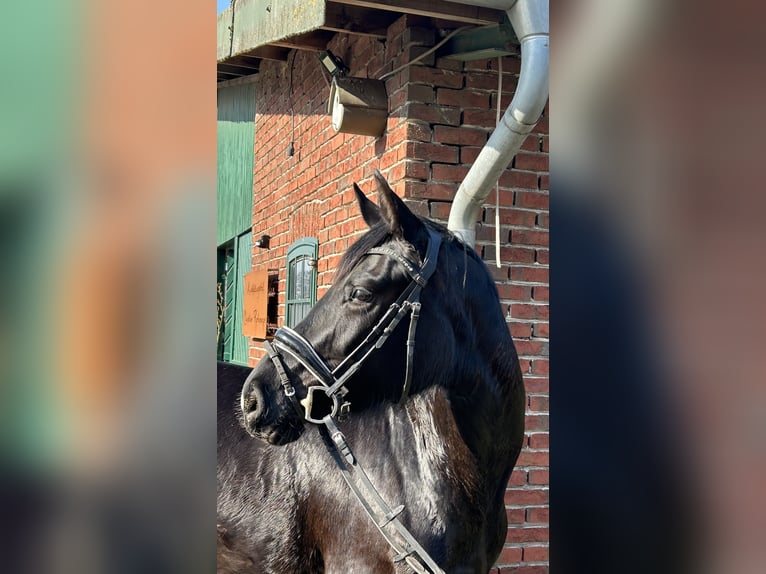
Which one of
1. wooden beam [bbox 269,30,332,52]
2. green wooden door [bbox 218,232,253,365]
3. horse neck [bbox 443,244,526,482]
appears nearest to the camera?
horse neck [bbox 443,244,526,482]

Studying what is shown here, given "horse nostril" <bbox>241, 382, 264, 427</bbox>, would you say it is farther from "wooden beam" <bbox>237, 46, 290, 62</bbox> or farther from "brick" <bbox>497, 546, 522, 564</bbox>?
"wooden beam" <bbox>237, 46, 290, 62</bbox>

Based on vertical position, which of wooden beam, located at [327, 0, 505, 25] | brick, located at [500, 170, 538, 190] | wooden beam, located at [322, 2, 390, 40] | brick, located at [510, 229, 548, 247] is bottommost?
brick, located at [510, 229, 548, 247]

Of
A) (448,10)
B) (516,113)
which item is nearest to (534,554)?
(516,113)

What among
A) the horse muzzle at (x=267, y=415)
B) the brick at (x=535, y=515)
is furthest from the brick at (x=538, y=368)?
the horse muzzle at (x=267, y=415)

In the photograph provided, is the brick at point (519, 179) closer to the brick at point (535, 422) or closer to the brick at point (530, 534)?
the brick at point (535, 422)

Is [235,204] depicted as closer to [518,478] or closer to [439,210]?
[439,210]

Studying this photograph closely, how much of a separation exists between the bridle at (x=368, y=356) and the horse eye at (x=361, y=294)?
0.24 feet

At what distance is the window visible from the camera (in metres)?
4.25

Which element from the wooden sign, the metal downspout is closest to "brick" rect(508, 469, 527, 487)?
the metal downspout
